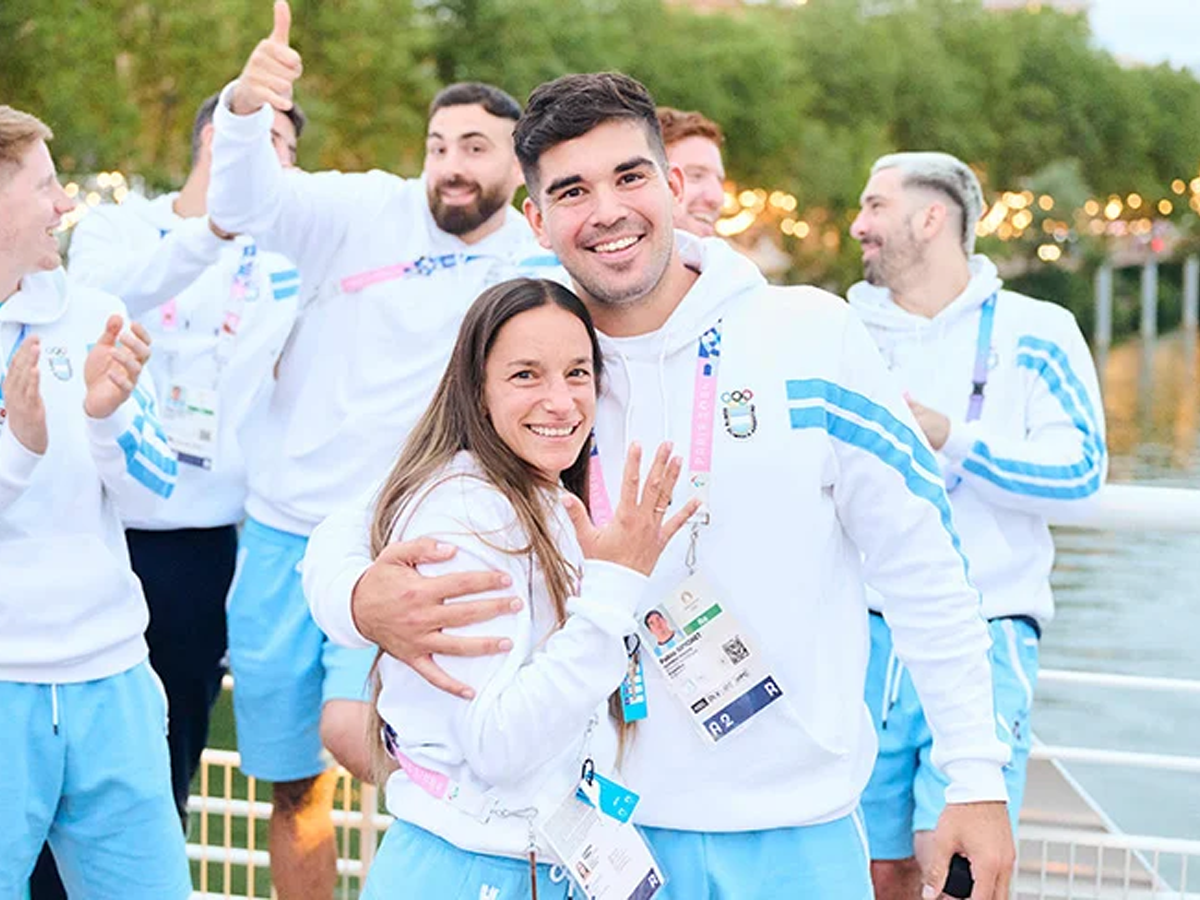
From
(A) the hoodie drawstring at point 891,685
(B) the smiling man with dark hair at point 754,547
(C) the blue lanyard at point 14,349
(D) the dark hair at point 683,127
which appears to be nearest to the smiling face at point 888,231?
(D) the dark hair at point 683,127

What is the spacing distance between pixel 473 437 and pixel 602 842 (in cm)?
59

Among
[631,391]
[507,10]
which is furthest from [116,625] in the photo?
[507,10]

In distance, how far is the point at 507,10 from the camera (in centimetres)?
3303

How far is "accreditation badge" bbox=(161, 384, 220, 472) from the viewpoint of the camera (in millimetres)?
3914

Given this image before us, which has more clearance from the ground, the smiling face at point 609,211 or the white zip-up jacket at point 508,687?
the smiling face at point 609,211

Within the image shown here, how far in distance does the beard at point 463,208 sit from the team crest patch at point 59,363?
115 centimetres

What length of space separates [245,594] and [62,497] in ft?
3.49

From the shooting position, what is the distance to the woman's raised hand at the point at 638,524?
208 centimetres

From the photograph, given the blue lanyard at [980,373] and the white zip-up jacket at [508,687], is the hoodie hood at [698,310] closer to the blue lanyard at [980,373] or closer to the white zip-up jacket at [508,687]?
the white zip-up jacket at [508,687]

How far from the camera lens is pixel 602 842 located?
219 cm

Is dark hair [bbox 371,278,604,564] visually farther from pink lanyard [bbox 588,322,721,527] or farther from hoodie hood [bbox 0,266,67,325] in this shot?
hoodie hood [bbox 0,266,67,325]

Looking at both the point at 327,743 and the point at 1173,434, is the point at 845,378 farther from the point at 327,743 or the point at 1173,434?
the point at 1173,434

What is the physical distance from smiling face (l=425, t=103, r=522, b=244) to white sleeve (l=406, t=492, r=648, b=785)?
1840 mm

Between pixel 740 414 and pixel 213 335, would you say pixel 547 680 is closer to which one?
pixel 740 414
